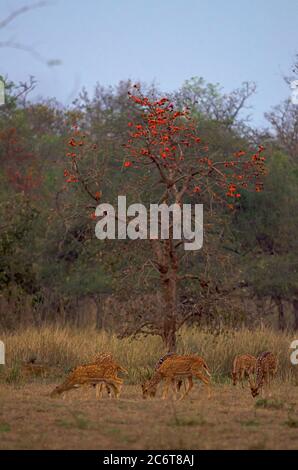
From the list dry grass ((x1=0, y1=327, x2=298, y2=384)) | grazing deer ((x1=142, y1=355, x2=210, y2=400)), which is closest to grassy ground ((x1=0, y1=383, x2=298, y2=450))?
grazing deer ((x1=142, y1=355, x2=210, y2=400))

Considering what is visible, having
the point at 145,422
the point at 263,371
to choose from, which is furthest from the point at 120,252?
the point at 145,422

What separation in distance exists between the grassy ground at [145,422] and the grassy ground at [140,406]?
0.01 metres

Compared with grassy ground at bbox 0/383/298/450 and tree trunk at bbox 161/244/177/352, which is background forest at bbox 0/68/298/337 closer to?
tree trunk at bbox 161/244/177/352

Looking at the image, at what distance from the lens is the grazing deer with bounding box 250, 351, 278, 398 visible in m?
14.1

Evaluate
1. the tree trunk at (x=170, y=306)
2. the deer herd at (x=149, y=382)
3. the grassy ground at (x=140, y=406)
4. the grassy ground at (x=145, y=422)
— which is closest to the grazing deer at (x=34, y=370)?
the grassy ground at (x=140, y=406)

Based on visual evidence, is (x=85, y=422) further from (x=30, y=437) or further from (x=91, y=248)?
(x=91, y=248)

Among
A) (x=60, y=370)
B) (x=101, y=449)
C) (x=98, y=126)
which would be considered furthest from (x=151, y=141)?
(x=98, y=126)

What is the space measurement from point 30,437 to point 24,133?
30.5 meters

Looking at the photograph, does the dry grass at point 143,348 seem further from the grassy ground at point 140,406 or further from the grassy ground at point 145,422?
the grassy ground at point 145,422

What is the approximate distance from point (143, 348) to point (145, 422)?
24.8 feet

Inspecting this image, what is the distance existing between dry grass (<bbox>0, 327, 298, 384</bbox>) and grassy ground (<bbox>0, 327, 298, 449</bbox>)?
0.02 metres

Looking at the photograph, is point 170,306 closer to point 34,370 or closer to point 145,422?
point 34,370

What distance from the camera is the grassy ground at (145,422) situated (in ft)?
31.3
